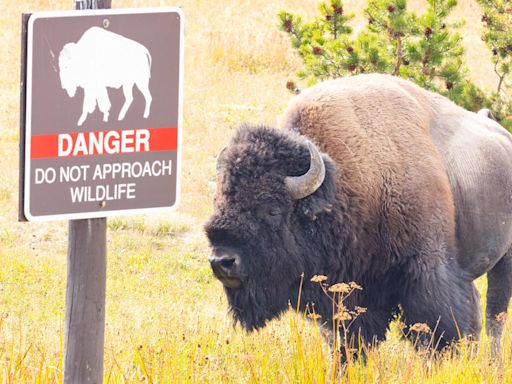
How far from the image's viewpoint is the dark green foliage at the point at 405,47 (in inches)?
415

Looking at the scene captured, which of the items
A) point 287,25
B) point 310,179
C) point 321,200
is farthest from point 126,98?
point 287,25

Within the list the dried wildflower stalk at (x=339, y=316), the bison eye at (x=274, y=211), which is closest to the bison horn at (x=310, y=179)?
the bison eye at (x=274, y=211)

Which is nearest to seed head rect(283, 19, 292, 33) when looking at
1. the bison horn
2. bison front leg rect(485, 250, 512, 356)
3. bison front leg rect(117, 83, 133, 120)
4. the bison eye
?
bison front leg rect(485, 250, 512, 356)

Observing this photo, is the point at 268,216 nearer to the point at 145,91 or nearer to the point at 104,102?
the point at 145,91

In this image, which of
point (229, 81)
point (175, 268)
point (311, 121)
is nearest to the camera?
point (311, 121)

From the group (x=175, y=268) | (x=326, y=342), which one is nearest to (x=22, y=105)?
(x=326, y=342)

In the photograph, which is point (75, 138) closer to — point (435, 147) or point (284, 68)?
point (435, 147)

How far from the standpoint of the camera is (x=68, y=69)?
3422 millimetres

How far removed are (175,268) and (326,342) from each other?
144 inches

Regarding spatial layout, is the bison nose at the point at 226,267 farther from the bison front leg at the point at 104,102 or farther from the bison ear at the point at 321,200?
the bison front leg at the point at 104,102

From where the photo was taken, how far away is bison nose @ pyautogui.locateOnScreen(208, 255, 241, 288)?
564 cm

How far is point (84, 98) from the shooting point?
3473 millimetres

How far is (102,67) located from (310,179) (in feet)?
9.46

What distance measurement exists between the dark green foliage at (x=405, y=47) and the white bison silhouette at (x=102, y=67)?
7.19 m
